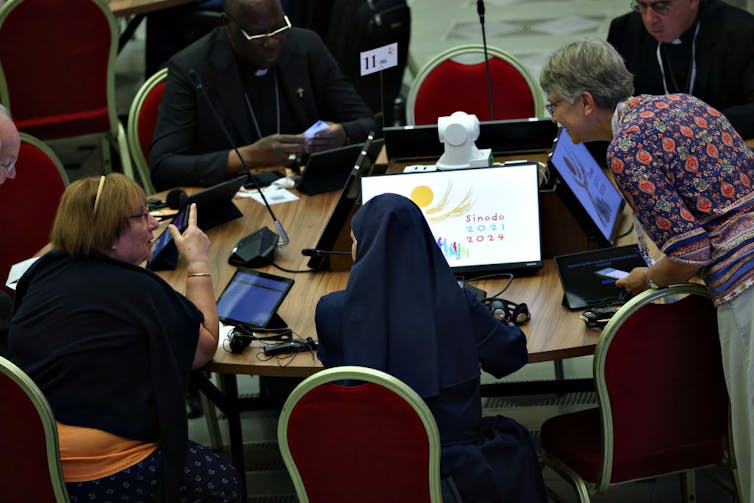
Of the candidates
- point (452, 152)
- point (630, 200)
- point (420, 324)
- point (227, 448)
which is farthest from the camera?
point (227, 448)

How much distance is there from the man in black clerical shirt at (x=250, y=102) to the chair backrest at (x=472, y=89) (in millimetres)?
329

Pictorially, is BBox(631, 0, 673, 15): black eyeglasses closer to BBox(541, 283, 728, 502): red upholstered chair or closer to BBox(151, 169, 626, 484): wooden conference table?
BBox(151, 169, 626, 484): wooden conference table

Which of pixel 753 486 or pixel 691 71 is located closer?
pixel 753 486

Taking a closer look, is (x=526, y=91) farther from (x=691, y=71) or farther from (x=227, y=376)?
(x=227, y=376)

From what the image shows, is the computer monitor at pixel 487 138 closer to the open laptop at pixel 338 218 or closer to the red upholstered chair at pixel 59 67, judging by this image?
the open laptop at pixel 338 218

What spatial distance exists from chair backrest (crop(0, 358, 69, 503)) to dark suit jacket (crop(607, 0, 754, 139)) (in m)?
2.51

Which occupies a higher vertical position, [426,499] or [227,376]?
[426,499]

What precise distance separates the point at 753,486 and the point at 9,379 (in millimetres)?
1820

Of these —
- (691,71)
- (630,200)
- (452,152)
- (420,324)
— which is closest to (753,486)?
(630,200)

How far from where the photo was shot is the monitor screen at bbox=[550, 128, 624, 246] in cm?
322

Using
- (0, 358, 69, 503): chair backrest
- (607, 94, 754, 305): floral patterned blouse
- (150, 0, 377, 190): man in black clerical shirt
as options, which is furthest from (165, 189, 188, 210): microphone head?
(607, 94, 754, 305): floral patterned blouse

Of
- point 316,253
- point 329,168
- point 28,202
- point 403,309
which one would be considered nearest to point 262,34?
point 329,168

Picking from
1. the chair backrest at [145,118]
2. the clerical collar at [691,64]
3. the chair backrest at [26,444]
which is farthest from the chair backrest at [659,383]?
the chair backrest at [145,118]

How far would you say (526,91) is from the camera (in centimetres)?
459
